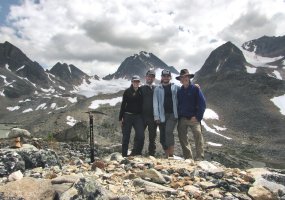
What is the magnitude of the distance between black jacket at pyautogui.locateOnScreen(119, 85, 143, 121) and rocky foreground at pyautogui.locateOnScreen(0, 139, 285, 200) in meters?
2.66

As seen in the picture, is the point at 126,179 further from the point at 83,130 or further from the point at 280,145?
the point at 280,145

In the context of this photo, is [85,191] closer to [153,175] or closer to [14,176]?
[153,175]

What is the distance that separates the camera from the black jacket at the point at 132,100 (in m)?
15.7

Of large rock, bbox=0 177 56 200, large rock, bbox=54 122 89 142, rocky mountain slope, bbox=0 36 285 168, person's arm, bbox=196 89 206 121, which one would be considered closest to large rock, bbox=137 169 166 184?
large rock, bbox=0 177 56 200

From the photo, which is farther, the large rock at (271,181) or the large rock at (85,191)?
the large rock at (271,181)

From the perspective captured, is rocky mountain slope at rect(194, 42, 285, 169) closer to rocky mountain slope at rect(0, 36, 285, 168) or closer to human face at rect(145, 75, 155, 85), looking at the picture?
rocky mountain slope at rect(0, 36, 285, 168)

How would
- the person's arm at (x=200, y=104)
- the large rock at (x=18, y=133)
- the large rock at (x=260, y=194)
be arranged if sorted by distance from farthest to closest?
the large rock at (x=18, y=133) < the person's arm at (x=200, y=104) < the large rock at (x=260, y=194)

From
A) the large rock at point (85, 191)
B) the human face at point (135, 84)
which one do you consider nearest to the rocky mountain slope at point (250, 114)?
the human face at point (135, 84)

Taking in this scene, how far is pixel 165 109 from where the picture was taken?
609 inches

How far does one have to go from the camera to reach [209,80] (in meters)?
195

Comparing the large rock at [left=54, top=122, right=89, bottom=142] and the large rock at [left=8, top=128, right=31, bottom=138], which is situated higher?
the large rock at [left=8, top=128, right=31, bottom=138]

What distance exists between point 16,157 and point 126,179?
366 centimetres

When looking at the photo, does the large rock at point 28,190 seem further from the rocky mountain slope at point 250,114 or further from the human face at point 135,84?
the rocky mountain slope at point 250,114

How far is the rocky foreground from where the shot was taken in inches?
342
